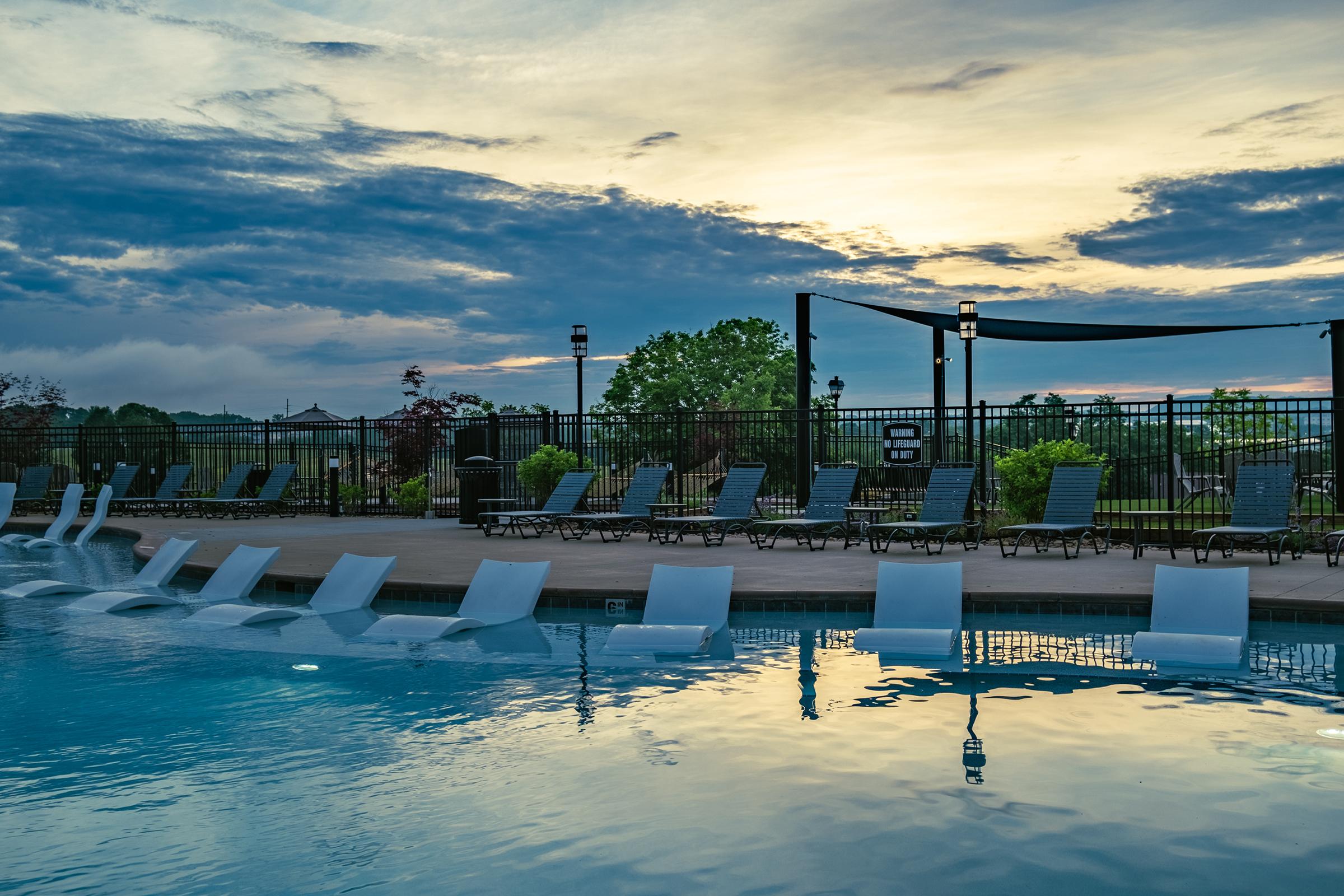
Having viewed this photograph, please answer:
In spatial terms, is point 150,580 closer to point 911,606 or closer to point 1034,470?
point 911,606

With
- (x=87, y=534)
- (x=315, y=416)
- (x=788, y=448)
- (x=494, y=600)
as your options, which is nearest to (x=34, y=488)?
(x=315, y=416)

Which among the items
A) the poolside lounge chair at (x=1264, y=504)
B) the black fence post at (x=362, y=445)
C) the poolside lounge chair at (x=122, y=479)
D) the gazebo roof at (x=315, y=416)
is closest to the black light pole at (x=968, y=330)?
the poolside lounge chair at (x=1264, y=504)

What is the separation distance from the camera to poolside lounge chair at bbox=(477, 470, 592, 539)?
1485cm

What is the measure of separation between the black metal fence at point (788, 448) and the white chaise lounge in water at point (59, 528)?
5.34m

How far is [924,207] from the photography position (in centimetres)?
1850

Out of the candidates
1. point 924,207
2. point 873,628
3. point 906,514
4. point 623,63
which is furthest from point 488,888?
point 924,207

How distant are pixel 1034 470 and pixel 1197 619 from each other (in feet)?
19.7

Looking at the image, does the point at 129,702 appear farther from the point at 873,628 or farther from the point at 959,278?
the point at 959,278

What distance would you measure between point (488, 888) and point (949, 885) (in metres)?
1.48

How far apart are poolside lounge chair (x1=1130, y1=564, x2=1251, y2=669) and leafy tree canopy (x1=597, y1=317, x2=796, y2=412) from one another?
39202 mm

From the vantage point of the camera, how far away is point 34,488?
74.8ft

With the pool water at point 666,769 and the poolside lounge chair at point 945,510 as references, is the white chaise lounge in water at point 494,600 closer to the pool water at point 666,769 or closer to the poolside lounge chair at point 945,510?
the pool water at point 666,769

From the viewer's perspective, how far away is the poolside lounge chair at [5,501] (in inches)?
675

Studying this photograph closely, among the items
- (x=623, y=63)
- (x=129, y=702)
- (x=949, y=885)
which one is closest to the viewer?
(x=949, y=885)
